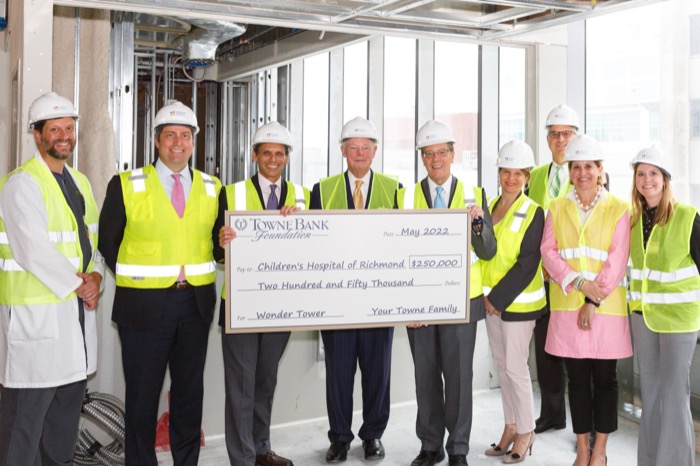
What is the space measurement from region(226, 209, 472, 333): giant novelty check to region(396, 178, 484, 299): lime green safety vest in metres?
0.09

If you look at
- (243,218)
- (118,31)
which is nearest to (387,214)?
(243,218)

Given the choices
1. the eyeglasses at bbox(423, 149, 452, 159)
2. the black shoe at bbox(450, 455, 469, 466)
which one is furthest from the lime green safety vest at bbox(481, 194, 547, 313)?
the black shoe at bbox(450, 455, 469, 466)

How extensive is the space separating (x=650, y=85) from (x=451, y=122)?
316cm

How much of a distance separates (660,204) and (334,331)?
6.26 feet

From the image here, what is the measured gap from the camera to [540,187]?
4.94 m

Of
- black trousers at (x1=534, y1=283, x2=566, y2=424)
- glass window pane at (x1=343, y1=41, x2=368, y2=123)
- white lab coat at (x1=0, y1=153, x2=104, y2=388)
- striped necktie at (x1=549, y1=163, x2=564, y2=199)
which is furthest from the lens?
glass window pane at (x1=343, y1=41, x2=368, y2=123)

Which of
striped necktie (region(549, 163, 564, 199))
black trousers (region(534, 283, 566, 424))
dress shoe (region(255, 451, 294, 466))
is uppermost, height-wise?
striped necktie (region(549, 163, 564, 199))

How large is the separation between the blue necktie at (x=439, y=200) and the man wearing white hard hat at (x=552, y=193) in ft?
2.89

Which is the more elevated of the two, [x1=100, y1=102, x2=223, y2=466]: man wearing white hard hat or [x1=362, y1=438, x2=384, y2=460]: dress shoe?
[x1=100, y1=102, x2=223, y2=466]: man wearing white hard hat

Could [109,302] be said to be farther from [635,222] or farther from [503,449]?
[635,222]

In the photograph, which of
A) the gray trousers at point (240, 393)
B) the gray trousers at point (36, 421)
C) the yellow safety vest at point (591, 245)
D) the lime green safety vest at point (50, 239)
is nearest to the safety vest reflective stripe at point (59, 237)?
the lime green safety vest at point (50, 239)

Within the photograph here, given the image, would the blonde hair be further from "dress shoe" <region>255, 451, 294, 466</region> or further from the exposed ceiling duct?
the exposed ceiling duct

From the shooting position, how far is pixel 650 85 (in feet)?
18.2

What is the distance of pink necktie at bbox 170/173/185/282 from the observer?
A: 3.79 metres
